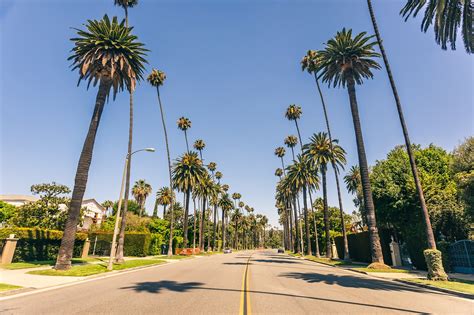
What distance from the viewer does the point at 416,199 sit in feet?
84.6

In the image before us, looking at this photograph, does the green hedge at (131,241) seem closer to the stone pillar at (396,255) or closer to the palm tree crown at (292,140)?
the stone pillar at (396,255)

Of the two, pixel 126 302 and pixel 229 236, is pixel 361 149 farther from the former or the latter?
pixel 229 236

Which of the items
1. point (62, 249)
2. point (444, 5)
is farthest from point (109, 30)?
point (444, 5)

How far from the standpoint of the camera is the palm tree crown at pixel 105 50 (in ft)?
72.3

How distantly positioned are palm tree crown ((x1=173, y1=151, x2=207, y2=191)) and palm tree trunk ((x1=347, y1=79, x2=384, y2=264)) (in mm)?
33170

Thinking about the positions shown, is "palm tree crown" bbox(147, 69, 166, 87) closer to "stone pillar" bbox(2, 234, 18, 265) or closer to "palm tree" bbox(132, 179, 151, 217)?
"stone pillar" bbox(2, 234, 18, 265)

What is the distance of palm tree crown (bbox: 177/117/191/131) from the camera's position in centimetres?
5791

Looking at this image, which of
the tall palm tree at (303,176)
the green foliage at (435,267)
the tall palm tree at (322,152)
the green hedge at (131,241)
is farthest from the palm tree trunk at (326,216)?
the green hedge at (131,241)

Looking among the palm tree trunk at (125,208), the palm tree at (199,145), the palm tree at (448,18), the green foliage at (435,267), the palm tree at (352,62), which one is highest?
the palm tree at (199,145)

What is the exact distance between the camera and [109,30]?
22.9 meters

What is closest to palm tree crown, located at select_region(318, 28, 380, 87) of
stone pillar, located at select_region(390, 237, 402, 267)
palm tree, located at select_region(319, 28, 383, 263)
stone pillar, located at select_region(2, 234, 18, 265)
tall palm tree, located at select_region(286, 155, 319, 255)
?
palm tree, located at select_region(319, 28, 383, 263)

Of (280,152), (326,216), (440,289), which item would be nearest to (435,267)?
(440,289)

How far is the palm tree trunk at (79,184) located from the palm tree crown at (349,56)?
2207cm

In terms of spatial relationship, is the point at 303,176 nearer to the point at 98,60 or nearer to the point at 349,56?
the point at 349,56
